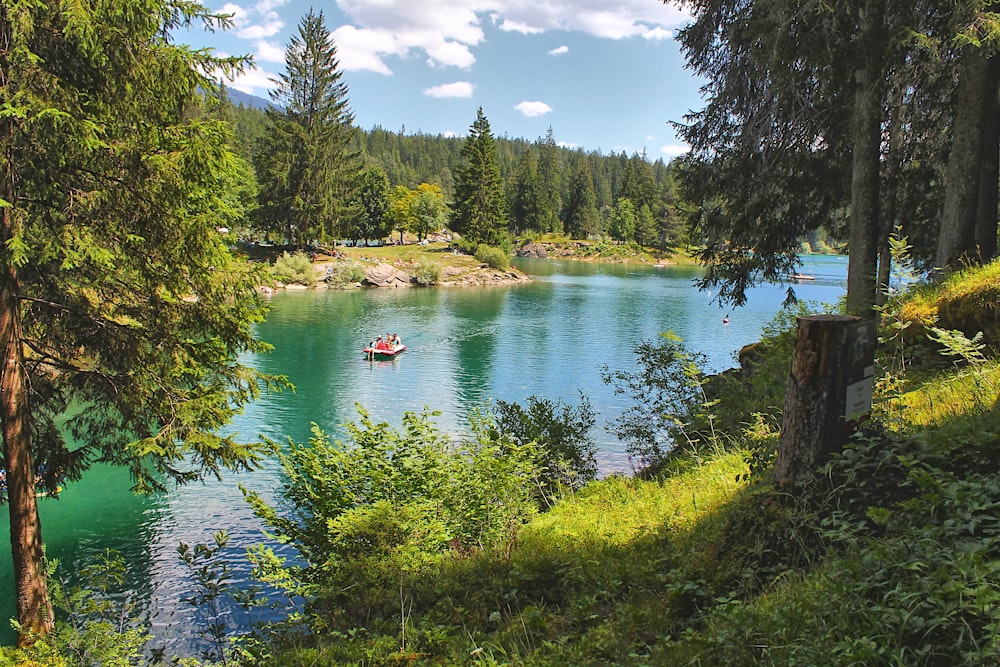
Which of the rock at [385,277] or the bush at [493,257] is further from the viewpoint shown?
the bush at [493,257]

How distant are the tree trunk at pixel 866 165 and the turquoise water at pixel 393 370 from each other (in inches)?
230

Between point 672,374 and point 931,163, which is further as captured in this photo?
point 931,163

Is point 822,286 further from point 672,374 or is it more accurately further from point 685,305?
point 672,374

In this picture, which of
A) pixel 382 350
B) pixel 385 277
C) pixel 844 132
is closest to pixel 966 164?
pixel 844 132

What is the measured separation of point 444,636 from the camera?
4.25 m

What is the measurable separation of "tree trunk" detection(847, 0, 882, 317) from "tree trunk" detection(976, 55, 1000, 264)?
1.32 m

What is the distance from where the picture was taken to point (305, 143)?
53000mm

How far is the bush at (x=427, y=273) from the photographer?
5362cm

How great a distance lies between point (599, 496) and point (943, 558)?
5.03 metres

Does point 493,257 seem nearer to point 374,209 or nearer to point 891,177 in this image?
point 374,209

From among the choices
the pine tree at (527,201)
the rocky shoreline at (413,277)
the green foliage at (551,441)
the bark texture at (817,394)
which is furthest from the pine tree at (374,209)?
the bark texture at (817,394)

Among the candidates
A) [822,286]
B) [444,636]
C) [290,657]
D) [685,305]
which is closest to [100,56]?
[290,657]

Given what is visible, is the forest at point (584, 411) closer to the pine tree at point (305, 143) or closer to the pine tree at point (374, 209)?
the pine tree at point (305, 143)

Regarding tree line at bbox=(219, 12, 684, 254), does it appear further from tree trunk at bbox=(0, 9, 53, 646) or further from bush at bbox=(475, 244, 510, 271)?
tree trunk at bbox=(0, 9, 53, 646)
